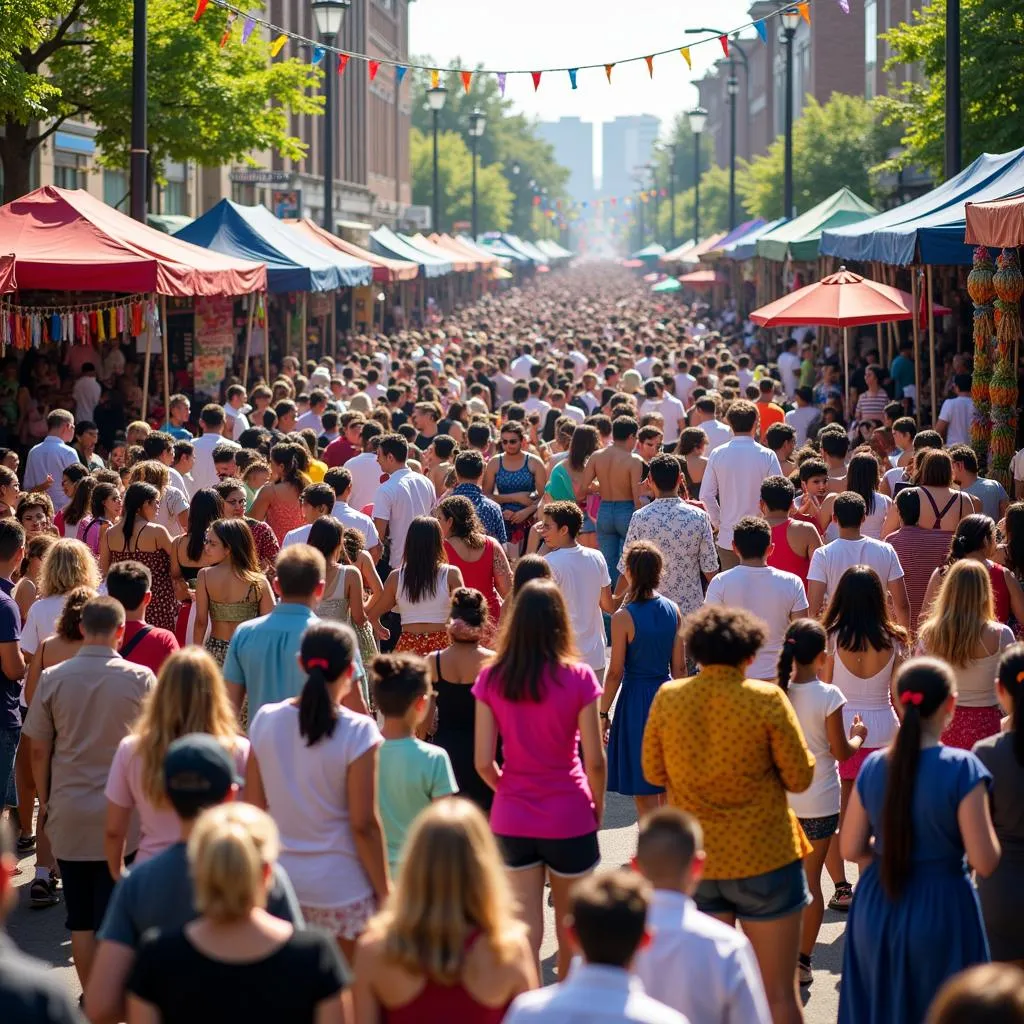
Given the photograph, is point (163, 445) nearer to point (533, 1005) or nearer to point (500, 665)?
point (500, 665)

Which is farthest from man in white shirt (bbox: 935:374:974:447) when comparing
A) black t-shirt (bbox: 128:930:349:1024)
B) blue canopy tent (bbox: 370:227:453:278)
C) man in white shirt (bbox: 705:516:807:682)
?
blue canopy tent (bbox: 370:227:453:278)

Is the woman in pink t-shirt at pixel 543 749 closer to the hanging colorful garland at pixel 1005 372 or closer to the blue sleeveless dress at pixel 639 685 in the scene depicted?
the blue sleeveless dress at pixel 639 685

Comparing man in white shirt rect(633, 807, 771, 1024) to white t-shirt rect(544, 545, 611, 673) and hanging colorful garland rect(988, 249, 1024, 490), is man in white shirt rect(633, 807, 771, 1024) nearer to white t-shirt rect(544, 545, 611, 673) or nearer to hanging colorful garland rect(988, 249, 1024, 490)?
white t-shirt rect(544, 545, 611, 673)

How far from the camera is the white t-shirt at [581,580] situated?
8.60 metres

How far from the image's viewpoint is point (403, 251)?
1665 inches

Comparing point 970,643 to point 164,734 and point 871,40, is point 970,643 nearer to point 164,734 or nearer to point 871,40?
point 164,734

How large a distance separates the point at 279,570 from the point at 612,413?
9.24 meters

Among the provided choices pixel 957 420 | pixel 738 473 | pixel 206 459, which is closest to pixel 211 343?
pixel 206 459

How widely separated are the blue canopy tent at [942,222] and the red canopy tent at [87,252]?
6934mm

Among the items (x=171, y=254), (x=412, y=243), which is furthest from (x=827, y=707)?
(x=412, y=243)

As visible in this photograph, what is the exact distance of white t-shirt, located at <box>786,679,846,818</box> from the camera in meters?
6.64

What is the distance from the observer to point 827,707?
6.64 m

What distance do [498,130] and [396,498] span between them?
387 feet

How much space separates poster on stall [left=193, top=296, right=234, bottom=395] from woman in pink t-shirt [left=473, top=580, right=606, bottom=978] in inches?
Answer: 620
